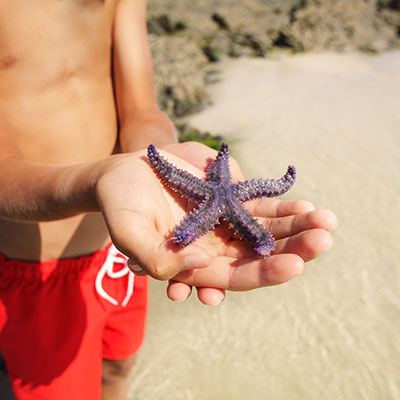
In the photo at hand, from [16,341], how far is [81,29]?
2581mm

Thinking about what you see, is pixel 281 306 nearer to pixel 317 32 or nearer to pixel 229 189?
pixel 229 189

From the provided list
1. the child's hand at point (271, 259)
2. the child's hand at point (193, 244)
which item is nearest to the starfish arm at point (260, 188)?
the child's hand at point (193, 244)

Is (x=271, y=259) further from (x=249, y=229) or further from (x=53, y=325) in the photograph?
(x=53, y=325)

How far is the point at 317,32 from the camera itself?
44.9 ft

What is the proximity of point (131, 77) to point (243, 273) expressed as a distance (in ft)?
7.06

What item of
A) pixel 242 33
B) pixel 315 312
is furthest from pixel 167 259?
pixel 242 33

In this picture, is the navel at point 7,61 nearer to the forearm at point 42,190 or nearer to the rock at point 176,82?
the forearm at point 42,190

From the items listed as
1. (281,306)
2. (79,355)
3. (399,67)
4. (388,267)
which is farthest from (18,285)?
(399,67)

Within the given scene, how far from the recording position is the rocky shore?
998 centimetres

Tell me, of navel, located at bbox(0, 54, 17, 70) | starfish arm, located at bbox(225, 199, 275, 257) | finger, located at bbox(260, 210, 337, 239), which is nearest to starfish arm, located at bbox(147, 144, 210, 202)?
starfish arm, located at bbox(225, 199, 275, 257)

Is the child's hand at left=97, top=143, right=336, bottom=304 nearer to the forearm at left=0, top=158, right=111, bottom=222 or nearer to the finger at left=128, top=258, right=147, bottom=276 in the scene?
the finger at left=128, top=258, right=147, bottom=276

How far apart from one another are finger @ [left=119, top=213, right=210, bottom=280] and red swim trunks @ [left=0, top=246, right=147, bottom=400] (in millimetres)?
1444

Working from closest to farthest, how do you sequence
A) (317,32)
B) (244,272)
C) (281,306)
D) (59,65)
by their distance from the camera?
(244,272)
(59,65)
(281,306)
(317,32)

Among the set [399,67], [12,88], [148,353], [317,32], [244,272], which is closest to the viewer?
[244,272]
